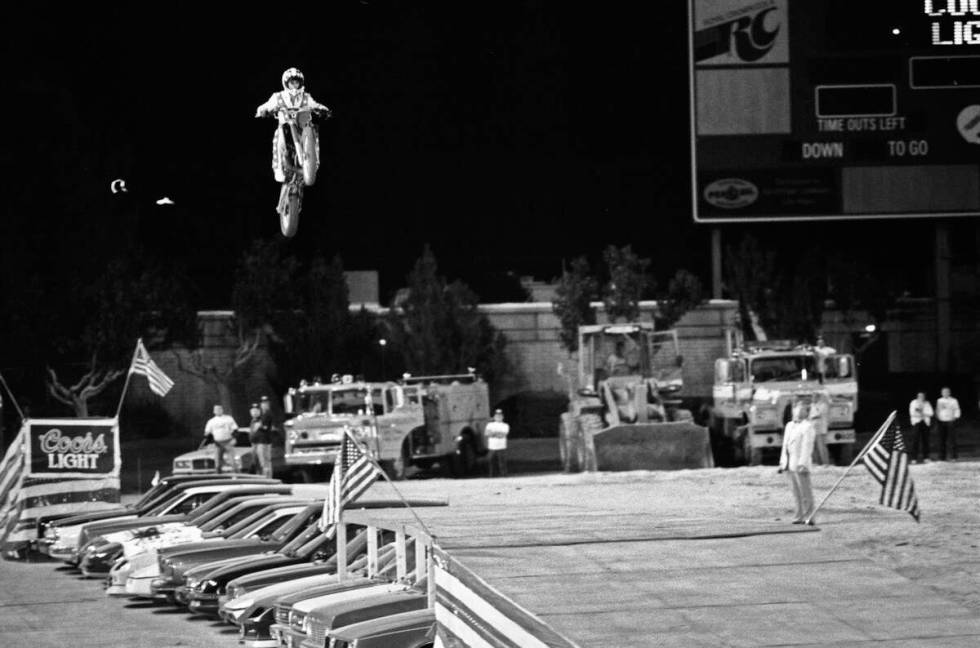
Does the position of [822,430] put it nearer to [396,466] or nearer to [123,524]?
[396,466]

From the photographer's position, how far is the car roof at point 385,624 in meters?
12.9

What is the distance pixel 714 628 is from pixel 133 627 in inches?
299

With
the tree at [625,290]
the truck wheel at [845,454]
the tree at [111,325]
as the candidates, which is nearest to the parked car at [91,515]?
the truck wheel at [845,454]

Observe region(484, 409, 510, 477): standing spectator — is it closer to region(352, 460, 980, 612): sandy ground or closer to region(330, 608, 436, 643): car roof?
region(352, 460, 980, 612): sandy ground

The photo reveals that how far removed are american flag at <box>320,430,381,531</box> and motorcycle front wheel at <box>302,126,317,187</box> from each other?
3.58 meters

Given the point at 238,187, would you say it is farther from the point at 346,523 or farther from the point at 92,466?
the point at 346,523

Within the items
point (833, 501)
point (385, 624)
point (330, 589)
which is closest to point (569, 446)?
point (833, 501)

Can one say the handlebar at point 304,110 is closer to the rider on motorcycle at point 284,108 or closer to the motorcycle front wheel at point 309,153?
the rider on motorcycle at point 284,108

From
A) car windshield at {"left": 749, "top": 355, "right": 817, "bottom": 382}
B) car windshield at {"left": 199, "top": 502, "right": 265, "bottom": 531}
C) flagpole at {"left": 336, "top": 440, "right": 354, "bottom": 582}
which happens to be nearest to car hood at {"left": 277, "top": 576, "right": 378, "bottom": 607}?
flagpole at {"left": 336, "top": 440, "right": 354, "bottom": 582}

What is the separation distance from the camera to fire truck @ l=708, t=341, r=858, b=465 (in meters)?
33.7

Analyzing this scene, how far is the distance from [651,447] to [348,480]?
1799cm

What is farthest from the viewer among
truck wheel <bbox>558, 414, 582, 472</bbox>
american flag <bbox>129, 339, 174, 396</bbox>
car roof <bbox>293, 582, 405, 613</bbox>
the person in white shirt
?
truck wheel <bbox>558, 414, 582, 472</bbox>

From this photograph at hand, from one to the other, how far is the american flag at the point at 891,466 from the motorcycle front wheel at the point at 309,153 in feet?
27.3

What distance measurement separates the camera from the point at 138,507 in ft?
76.7
